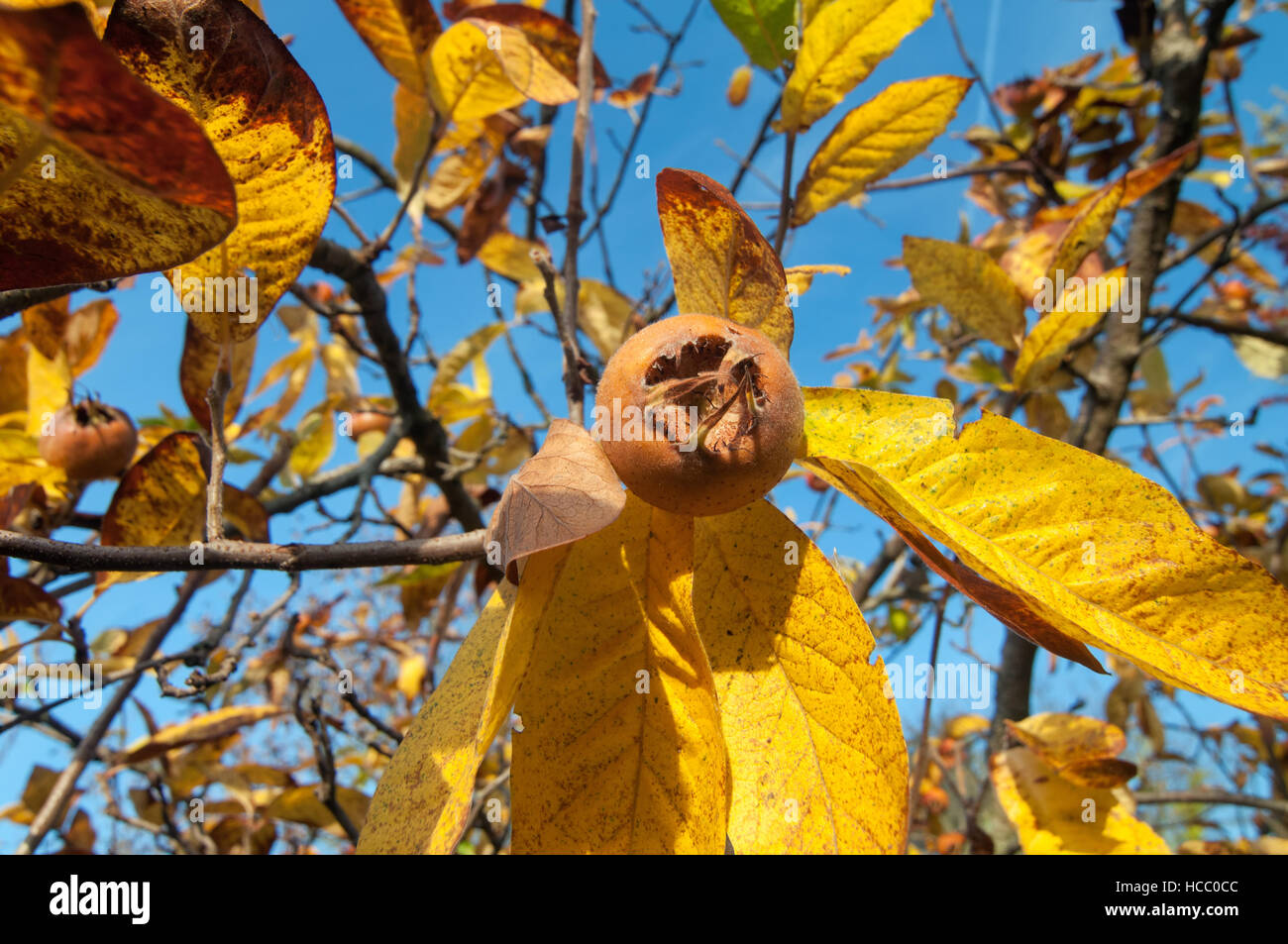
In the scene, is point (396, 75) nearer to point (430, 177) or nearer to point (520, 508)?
point (430, 177)

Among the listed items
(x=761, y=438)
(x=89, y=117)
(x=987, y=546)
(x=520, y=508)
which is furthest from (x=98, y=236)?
(x=987, y=546)

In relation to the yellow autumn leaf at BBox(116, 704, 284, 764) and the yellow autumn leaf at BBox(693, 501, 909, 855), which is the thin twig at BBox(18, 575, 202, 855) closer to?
the yellow autumn leaf at BBox(116, 704, 284, 764)

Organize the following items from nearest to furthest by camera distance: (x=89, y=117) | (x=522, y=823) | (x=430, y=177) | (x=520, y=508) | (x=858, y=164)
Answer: (x=89, y=117) → (x=520, y=508) → (x=522, y=823) → (x=858, y=164) → (x=430, y=177)

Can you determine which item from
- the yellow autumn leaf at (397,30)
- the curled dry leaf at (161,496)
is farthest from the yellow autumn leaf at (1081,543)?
the yellow autumn leaf at (397,30)

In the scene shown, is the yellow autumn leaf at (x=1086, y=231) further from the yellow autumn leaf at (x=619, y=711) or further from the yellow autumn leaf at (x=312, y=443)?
the yellow autumn leaf at (x=312, y=443)

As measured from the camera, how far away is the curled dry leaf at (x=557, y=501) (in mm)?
491

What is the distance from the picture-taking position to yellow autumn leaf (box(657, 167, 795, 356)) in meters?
0.72

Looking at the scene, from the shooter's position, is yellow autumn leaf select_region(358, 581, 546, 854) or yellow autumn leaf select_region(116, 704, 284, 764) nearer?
yellow autumn leaf select_region(358, 581, 546, 854)

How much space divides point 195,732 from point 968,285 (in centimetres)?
182

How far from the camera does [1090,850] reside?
49.2 inches

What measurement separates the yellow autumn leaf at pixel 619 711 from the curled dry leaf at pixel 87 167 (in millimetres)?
360

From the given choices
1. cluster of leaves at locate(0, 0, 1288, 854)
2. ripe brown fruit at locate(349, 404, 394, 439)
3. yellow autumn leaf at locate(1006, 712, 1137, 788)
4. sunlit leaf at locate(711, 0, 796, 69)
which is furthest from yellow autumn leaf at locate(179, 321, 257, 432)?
ripe brown fruit at locate(349, 404, 394, 439)

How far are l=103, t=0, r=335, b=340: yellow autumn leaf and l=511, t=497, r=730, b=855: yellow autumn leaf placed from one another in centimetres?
41
